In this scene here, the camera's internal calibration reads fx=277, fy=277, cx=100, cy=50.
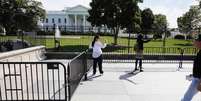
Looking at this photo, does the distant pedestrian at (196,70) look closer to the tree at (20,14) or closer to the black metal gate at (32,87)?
the black metal gate at (32,87)

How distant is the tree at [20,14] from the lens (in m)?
22.4

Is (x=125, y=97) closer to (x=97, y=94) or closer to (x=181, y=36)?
(x=97, y=94)

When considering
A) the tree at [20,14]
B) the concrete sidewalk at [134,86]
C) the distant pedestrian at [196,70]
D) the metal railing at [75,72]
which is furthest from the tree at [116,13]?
the distant pedestrian at [196,70]

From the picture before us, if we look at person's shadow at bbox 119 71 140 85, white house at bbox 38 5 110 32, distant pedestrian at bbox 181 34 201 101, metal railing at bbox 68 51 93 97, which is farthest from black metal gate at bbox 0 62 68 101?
white house at bbox 38 5 110 32

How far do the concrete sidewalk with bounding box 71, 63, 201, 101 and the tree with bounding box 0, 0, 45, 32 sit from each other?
1421 centimetres

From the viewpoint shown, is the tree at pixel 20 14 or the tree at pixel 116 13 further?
the tree at pixel 116 13

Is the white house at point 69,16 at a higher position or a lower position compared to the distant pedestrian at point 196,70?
higher

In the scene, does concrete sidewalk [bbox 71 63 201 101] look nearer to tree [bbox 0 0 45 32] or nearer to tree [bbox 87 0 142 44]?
tree [bbox 87 0 142 44]

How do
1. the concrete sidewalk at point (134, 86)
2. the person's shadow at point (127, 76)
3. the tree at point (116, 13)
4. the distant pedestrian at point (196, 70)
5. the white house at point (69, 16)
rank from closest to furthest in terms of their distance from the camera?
1. the distant pedestrian at point (196, 70)
2. the concrete sidewalk at point (134, 86)
3. the person's shadow at point (127, 76)
4. the tree at point (116, 13)
5. the white house at point (69, 16)

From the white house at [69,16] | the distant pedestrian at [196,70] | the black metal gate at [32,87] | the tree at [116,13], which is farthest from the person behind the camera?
the white house at [69,16]

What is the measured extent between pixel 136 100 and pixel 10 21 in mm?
18300

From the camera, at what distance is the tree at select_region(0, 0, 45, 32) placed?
73.6 feet

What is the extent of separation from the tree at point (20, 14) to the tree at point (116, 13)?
5.87m

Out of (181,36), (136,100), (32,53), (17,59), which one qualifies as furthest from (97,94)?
(181,36)
